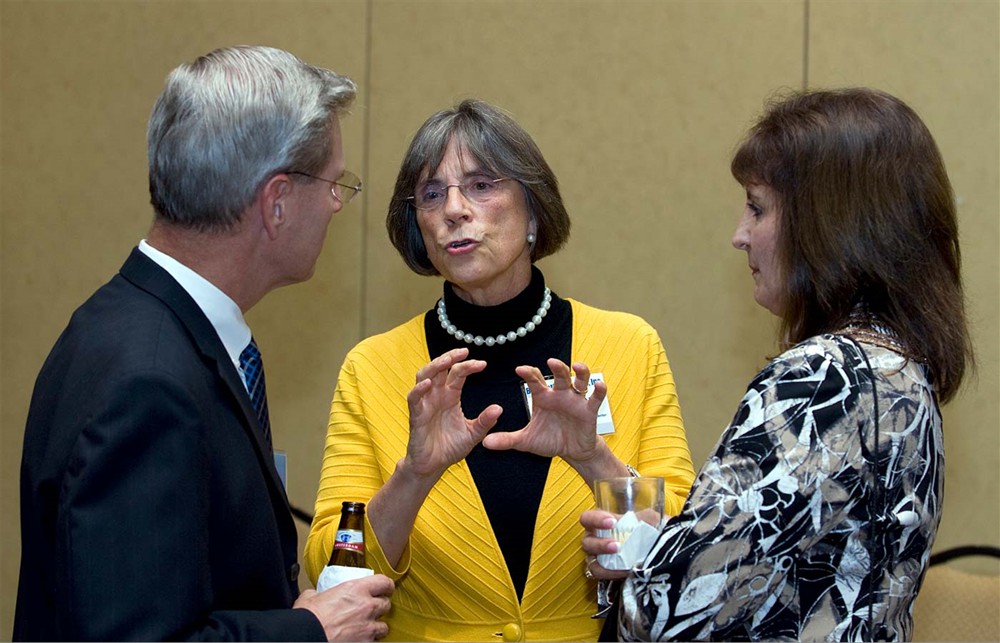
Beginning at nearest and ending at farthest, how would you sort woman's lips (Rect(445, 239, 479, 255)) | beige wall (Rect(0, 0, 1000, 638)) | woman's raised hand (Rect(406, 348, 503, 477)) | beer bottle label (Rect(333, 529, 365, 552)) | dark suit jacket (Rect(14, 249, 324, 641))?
dark suit jacket (Rect(14, 249, 324, 641)) < beer bottle label (Rect(333, 529, 365, 552)) < woman's raised hand (Rect(406, 348, 503, 477)) < woman's lips (Rect(445, 239, 479, 255)) < beige wall (Rect(0, 0, 1000, 638))

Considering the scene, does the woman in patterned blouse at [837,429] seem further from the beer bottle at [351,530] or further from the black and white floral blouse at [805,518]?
the beer bottle at [351,530]

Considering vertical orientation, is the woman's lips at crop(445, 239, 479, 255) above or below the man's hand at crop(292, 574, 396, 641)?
above

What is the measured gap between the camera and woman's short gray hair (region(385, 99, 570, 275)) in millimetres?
2471

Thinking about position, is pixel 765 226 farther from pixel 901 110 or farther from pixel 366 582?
pixel 366 582

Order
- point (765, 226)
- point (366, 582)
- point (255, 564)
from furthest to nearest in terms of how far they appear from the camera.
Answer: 1. point (765, 226)
2. point (366, 582)
3. point (255, 564)

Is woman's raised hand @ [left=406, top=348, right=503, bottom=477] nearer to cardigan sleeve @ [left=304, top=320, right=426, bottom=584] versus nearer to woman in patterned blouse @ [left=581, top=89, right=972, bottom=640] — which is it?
cardigan sleeve @ [left=304, top=320, right=426, bottom=584]

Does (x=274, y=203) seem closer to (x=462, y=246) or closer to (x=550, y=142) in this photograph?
(x=462, y=246)

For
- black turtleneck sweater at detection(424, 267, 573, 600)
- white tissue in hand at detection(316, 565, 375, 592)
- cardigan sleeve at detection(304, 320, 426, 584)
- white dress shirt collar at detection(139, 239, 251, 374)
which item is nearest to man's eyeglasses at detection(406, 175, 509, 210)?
black turtleneck sweater at detection(424, 267, 573, 600)

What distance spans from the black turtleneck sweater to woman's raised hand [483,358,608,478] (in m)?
0.21

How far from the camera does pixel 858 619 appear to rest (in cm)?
154

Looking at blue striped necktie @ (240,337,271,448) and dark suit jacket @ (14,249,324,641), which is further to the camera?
blue striped necktie @ (240,337,271,448)

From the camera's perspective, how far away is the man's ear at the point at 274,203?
5.37ft

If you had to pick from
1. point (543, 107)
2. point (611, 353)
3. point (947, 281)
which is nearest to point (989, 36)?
point (543, 107)

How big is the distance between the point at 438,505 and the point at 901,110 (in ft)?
3.98
